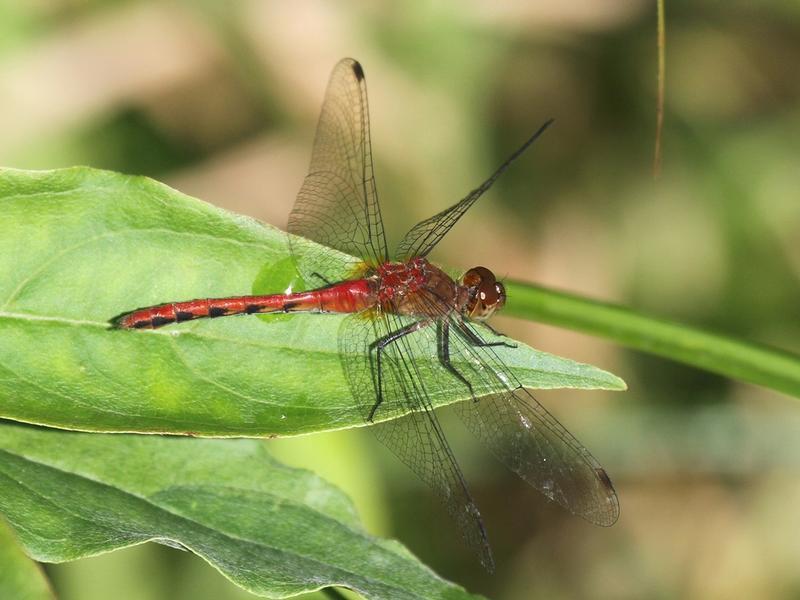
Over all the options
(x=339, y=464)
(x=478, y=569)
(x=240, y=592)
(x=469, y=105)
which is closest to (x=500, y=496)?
(x=478, y=569)

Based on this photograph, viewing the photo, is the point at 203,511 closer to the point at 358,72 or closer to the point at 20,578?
the point at 20,578

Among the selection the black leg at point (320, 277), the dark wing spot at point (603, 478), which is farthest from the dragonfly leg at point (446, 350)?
the dark wing spot at point (603, 478)

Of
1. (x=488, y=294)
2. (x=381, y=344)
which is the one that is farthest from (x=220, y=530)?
Answer: (x=488, y=294)

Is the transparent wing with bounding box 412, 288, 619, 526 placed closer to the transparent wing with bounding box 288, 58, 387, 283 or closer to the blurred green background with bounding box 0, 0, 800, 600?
the transparent wing with bounding box 288, 58, 387, 283

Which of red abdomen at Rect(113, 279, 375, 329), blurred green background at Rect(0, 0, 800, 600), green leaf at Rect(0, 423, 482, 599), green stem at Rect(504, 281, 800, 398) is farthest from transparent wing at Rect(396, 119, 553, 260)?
green leaf at Rect(0, 423, 482, 599)

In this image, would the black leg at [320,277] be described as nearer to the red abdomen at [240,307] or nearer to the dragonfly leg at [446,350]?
the red abdomen at [240,307]

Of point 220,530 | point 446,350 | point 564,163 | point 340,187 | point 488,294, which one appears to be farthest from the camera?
point 564,163
